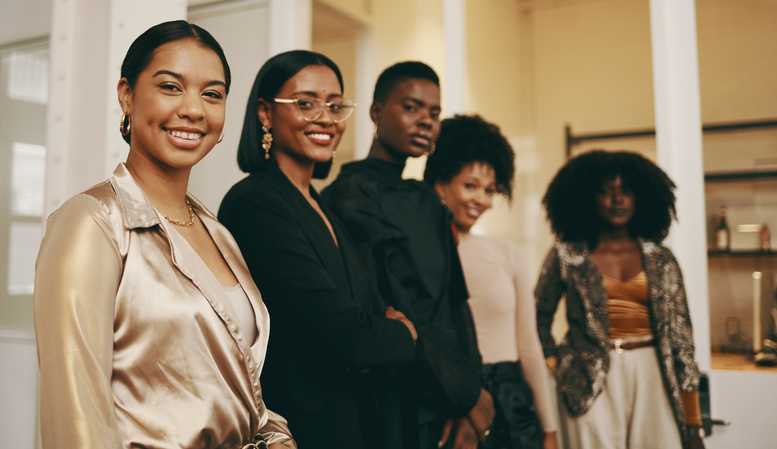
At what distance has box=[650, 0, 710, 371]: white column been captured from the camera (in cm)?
277

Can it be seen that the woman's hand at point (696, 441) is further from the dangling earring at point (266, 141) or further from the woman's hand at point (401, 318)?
the dangling earring at point (266, 141)

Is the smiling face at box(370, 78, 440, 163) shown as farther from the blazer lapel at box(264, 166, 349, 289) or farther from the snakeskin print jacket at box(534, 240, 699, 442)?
the snakeskin print jacket at box(534, 240, 699, 442)

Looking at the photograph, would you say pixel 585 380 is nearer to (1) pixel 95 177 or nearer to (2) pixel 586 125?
(1) pixel 95 177

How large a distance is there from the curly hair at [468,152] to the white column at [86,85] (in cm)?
111

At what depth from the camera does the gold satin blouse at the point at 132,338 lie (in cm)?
79

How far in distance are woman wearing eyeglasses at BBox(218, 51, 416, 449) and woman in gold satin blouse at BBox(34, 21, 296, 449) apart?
0.13 metres

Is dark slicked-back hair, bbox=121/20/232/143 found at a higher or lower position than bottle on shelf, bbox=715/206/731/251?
higher

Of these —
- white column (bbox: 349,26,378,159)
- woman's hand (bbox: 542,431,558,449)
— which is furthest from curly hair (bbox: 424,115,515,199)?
white column (bbox: 349,26,378,159)

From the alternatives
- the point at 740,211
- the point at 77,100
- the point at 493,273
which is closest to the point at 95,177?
the point at 77,100

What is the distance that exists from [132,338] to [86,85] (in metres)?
1.37

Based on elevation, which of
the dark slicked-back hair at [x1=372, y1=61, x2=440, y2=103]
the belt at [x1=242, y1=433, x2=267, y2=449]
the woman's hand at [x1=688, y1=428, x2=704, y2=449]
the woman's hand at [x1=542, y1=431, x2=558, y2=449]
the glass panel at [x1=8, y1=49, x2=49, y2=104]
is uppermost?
the glass panel at [x1=8, y1=49, x2=49, y2=104]

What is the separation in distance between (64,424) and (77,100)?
4.79 feet

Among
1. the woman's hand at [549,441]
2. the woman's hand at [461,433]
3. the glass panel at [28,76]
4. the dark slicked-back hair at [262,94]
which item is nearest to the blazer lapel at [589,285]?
the woman's hand at [549,441]

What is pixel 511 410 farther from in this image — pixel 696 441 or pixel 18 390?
pixel 18 390
